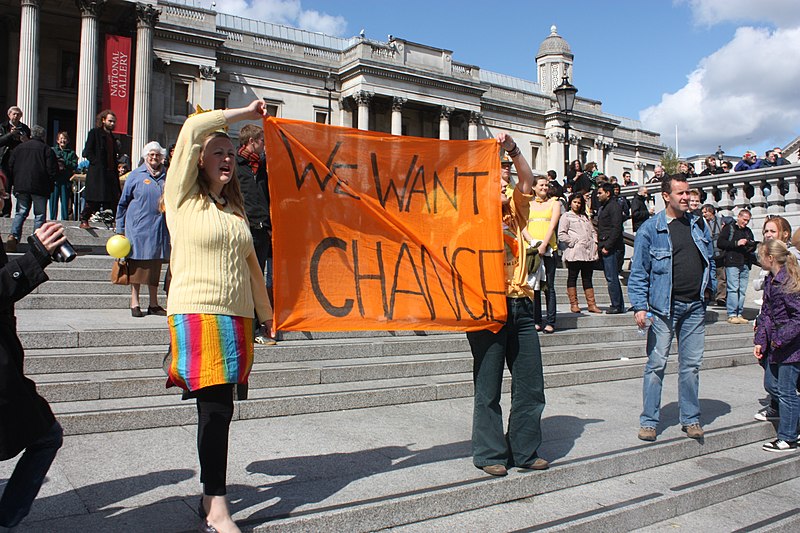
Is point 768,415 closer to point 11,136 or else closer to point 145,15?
point 11,136

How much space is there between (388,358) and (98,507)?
439cm

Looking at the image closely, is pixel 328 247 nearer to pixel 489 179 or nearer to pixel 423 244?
pixel 423 244

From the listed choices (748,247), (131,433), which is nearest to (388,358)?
(131,433)

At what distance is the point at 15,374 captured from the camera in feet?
9.75

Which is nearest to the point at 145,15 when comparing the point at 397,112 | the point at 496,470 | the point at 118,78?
the point at 118,78

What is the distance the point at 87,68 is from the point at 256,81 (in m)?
14.4

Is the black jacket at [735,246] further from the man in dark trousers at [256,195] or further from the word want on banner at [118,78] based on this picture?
the word want on banner at [118,78]

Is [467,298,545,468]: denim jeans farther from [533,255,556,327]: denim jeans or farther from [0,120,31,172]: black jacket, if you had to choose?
[0,120,31,172]: black jacket

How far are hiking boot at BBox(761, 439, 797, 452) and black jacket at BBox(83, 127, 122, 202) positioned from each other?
975 centimetres

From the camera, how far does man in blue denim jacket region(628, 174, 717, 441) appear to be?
573 cm

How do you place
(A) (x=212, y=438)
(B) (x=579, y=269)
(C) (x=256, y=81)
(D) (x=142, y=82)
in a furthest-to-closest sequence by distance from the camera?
1. (C) (x=256, y=81)
2. (D) (x=142, y=82)
3. (B) (x=579, y=269)
4. (A) (x=212, y=438)

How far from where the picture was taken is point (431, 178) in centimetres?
492

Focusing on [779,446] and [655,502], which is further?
[779,446]

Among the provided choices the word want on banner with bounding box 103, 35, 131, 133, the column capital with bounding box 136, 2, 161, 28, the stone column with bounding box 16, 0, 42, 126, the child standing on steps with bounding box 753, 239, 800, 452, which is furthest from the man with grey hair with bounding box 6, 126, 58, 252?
the column capital with bounding box 136, 2, 161, 28
